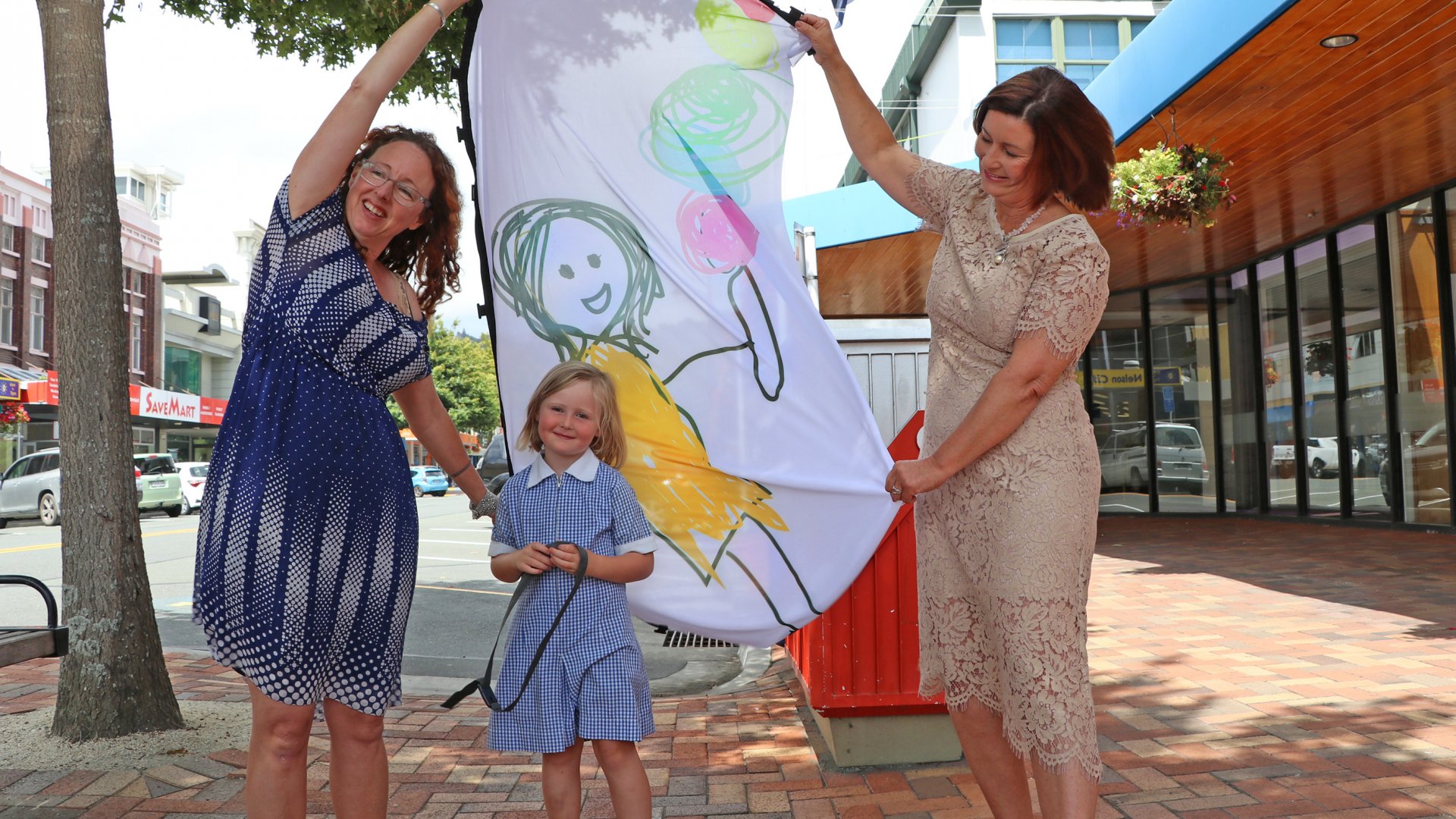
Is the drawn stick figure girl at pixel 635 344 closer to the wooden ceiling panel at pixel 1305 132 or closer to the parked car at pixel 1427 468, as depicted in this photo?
the wooden ceiling panel at pixel 1305 132

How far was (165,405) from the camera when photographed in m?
34.9

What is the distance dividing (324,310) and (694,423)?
3.23 feet

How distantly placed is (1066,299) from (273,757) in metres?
1.79

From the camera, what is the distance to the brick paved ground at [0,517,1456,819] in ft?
10.4

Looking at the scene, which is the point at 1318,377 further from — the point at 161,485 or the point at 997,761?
the point at 161,485

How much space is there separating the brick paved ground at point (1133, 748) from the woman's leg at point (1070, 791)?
1.02 metres

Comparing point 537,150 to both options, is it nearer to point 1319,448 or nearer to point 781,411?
point 781,411

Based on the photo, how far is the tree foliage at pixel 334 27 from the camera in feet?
18.6

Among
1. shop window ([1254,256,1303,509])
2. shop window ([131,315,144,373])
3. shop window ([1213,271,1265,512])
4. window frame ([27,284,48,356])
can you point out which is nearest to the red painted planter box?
shop window ([1254,256,1303,509])

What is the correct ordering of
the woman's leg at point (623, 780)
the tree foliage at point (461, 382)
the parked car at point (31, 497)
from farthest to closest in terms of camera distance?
1. the tree foliage at point (461, 382)
2. the parked car at point (31, 497)
3. the woman's leg at point (623, 780)

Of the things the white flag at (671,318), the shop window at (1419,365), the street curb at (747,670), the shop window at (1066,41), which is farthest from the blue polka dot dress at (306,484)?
the shop window at (1066,41)

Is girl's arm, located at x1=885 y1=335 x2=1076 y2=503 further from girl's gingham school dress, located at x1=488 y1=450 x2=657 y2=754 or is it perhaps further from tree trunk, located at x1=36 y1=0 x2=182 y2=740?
tree trunk, located at x1=36 y1=0 x2=182 y2=740

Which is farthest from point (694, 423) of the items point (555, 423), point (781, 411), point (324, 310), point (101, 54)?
point (101, 54)

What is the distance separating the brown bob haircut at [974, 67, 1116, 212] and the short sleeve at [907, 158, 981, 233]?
0.67 ft
